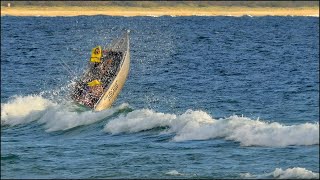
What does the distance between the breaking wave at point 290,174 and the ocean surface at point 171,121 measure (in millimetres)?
29

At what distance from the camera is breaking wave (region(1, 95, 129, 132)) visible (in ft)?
126

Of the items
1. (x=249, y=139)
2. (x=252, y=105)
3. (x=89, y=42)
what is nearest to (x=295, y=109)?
(x=252, y=105)

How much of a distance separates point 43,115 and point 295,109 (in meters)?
10.3

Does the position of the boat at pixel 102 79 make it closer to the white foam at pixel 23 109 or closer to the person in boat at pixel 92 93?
the person in boat at pixel 92 93

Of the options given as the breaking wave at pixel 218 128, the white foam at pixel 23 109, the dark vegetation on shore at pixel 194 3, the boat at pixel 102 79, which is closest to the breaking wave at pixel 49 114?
the white foam at pixel 23 109

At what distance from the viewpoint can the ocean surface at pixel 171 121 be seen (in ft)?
97.9

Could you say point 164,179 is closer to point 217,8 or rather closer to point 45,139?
point 45,139

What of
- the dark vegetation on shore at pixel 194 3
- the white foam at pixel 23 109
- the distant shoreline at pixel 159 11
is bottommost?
the distant shoreline at pixel 159 11

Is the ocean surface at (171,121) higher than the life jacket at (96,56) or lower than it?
lower

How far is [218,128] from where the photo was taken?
34.7 m

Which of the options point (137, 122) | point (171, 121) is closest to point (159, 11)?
point (137, 122)

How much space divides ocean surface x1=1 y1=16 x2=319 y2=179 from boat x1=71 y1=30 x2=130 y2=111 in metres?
0.69

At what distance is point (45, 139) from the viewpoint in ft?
115

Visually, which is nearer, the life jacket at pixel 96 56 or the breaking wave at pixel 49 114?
the breaking wave at pixel 49 114
